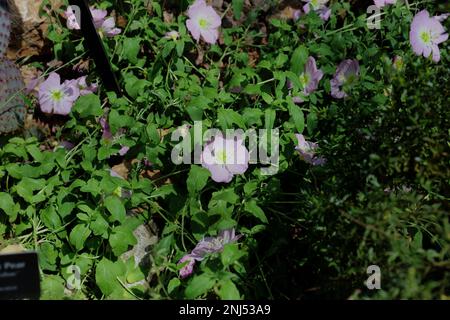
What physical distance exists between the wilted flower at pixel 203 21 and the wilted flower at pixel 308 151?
21.9 inches

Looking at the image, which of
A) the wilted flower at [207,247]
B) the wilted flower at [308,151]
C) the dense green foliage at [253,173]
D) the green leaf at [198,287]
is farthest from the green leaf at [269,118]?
the green leaf at [198,287]

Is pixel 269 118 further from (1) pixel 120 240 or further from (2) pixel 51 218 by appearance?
(2) pixel 51 218

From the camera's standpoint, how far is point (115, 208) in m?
2.15

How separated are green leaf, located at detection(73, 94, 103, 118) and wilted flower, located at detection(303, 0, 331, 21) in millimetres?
913

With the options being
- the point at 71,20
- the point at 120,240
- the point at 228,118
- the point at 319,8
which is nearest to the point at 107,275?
the point at 120,240

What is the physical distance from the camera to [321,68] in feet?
8.57

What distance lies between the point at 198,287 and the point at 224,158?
21.0 inches

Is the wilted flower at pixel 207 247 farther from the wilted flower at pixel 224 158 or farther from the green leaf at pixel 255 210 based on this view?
the wilted flower at pixel 224 158

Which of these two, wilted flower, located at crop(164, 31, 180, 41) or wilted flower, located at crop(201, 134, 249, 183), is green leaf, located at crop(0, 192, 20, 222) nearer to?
wilted flower, located at crop(201, 134, 249, 183)

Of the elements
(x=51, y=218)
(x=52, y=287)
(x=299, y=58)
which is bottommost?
(x=52, y=287)

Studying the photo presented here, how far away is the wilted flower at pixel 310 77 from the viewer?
2.58m

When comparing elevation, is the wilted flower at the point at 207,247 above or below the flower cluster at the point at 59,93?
below
